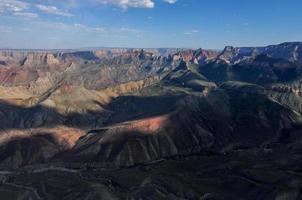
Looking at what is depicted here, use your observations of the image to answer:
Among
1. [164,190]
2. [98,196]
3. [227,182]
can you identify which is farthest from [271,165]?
[98,196]

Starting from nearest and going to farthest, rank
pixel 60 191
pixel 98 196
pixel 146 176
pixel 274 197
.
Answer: pixel 274 197, pixel 98 196, pixel 60 191, pixel 146 176

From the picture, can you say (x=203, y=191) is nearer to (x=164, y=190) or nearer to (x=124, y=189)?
(x=164, y=190)

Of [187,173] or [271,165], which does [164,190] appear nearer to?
[187,173]

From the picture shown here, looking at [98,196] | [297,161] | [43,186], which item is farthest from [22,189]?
[297,161]

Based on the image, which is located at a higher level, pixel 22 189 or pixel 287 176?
pixel 287 176

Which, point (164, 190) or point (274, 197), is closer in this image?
point (274, 197)

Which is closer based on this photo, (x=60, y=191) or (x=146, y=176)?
(x=60, y=191)

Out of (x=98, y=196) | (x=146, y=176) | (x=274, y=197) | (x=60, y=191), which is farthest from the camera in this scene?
(x=146, y=176)

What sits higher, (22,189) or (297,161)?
(297,161)
